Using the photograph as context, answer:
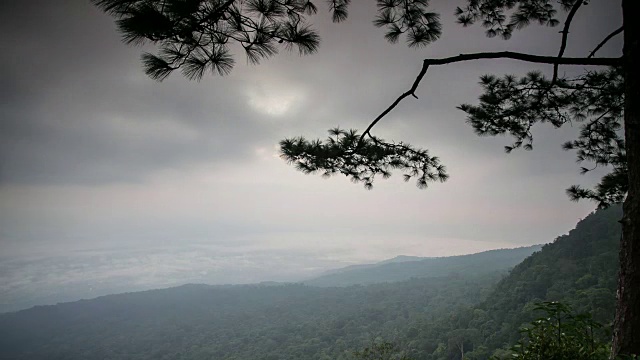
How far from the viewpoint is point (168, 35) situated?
175cm

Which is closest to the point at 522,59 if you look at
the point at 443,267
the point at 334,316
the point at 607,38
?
the point at 607,38

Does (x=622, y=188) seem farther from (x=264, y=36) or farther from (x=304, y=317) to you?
(x=304, y=317)

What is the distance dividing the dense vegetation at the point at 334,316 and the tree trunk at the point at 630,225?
19.7 inches

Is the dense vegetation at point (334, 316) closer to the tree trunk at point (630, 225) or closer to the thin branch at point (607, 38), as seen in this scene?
the tree trunk at point (630, 225)

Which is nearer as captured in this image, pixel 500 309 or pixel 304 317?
pixel 500 309

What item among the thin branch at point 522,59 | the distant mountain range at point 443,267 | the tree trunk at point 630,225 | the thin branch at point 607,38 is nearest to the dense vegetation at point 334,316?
the tree trunk at point 630,225

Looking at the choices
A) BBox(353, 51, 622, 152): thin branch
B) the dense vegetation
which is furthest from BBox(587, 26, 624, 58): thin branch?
the dense vegetation

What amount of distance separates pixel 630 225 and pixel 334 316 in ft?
277

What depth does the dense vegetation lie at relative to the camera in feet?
116

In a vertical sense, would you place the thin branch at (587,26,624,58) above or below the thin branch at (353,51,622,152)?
above

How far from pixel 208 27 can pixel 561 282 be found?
4768cm

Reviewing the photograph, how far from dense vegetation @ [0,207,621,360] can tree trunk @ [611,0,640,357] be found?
500 mm

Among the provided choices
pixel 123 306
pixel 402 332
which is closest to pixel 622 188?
pixel 402 332

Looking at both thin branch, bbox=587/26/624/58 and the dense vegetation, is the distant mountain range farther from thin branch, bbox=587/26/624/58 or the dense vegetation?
thin branch, bbox=587/26/624/58
